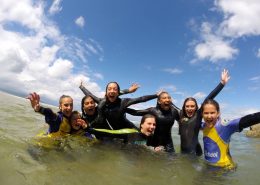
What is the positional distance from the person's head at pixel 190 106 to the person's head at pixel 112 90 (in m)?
1.80

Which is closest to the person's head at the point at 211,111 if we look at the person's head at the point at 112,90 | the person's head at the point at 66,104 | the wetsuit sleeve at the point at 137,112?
the wetsuit sleeve at the point at 137,112

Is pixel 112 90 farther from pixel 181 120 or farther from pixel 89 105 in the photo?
pixel 181 120

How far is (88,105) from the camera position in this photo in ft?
24.3

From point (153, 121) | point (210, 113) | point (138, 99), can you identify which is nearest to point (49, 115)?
point (153, 121)

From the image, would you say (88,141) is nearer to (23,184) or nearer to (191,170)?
(191,170)

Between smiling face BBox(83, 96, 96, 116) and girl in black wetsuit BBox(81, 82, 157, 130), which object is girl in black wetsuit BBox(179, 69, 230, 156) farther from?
smiling face BBox(83, 96, 96, 116)

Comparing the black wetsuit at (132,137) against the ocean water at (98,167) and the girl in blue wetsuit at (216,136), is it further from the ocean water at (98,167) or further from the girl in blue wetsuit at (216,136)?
the girl in blue wetsuit at (216,136)

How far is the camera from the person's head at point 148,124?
6.55m

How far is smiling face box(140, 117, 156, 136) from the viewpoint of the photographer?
21.5ft

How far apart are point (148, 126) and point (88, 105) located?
1.79 meters

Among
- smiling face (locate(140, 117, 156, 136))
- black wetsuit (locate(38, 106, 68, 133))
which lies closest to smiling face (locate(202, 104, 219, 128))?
smiling face (locate(140, 117, 156, 136))

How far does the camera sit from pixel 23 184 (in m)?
3.94

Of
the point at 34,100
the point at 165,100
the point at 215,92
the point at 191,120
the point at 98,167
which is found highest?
the point at 215,92

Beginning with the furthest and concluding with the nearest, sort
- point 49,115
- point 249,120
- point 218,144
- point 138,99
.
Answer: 1. point 138,99
2. point 49,115
3. point 218,144
4. point 249,120
